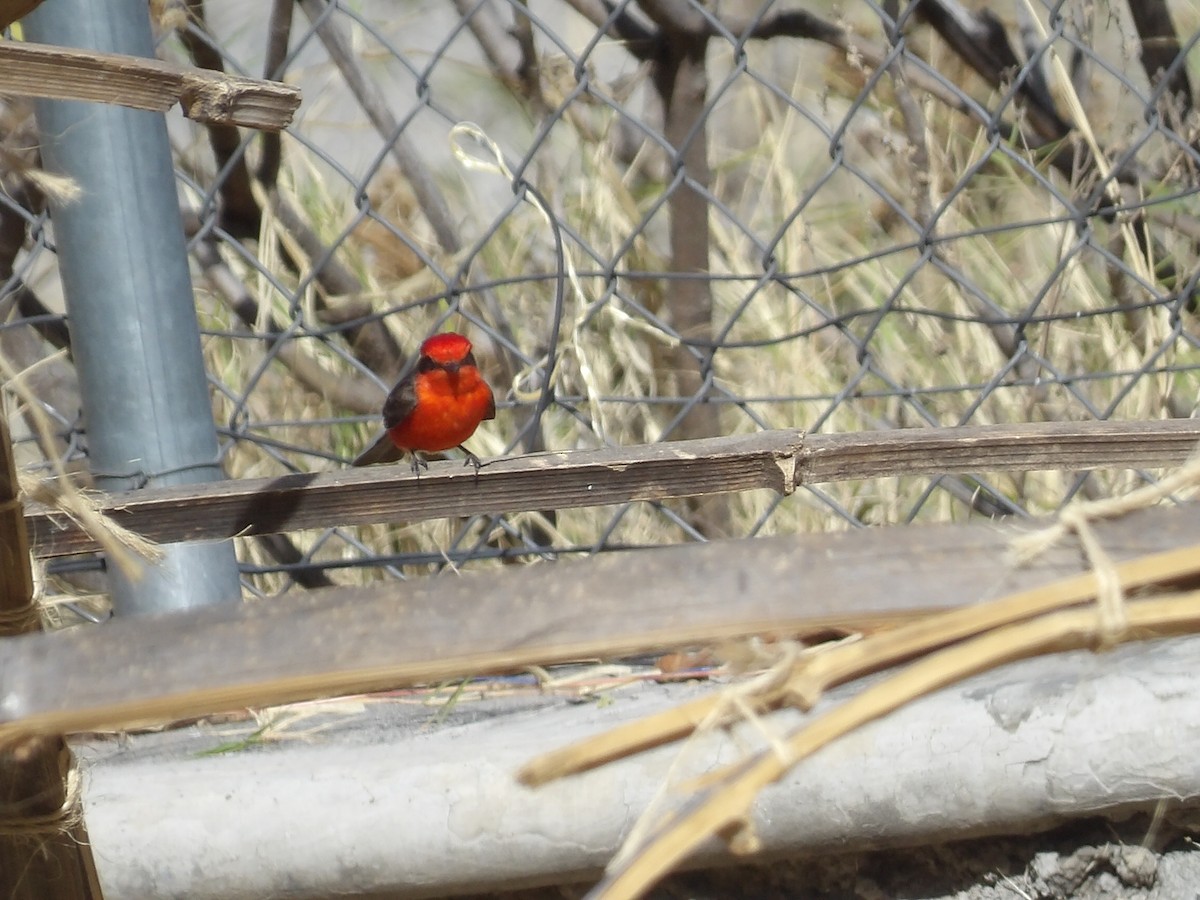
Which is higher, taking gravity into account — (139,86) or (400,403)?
(139,86)

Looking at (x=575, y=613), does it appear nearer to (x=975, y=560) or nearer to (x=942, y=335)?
(x=975, y=560)

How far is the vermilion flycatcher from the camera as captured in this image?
8.26 feet

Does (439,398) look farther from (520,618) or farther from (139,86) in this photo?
(520,618)

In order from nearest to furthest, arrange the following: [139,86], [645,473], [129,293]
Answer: [139,86]
[645,473]
[129,293]

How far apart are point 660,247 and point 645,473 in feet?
5.79

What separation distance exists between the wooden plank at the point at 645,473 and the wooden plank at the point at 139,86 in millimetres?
643

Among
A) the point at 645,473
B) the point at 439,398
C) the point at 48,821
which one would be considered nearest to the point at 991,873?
the point at 645,473

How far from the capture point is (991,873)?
170 cm

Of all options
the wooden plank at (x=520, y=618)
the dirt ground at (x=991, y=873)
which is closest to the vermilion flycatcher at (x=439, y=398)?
the dirt ground at (x=991, y=873)

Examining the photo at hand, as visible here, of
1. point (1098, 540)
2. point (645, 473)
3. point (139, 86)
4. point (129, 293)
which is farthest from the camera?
point (129, 293)

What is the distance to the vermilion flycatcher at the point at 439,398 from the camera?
2.52 meters

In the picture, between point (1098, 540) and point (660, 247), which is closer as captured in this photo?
point (1098, 540)

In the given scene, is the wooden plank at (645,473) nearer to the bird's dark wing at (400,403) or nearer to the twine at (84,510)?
the twine at (84,510)

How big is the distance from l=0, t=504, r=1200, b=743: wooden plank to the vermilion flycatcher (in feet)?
5.92
